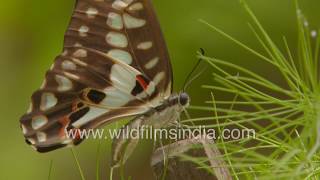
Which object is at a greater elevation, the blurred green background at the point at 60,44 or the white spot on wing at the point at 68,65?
the white spot on wing at the point at 68,65

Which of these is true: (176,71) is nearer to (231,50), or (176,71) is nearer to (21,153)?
(231,50)

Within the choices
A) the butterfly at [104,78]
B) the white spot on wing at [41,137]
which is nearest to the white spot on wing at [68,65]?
the butterfly at [104,78]

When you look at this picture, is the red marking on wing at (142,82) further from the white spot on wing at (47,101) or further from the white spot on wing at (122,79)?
the white spot on wing at (47,101)

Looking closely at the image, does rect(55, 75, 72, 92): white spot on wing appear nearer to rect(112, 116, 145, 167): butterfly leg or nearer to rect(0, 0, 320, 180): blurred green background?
rect(112, 116, 145, 167): butterfly leg

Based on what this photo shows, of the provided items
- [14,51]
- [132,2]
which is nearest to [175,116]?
[132,2]

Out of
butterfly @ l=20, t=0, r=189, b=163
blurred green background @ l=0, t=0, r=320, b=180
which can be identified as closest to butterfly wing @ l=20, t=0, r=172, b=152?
butterfly @ l=20, t=0, r=189, b=163

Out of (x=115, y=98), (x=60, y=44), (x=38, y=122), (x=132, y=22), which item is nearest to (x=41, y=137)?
(x=38, y=122)

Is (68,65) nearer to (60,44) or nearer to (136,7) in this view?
(136,7)
